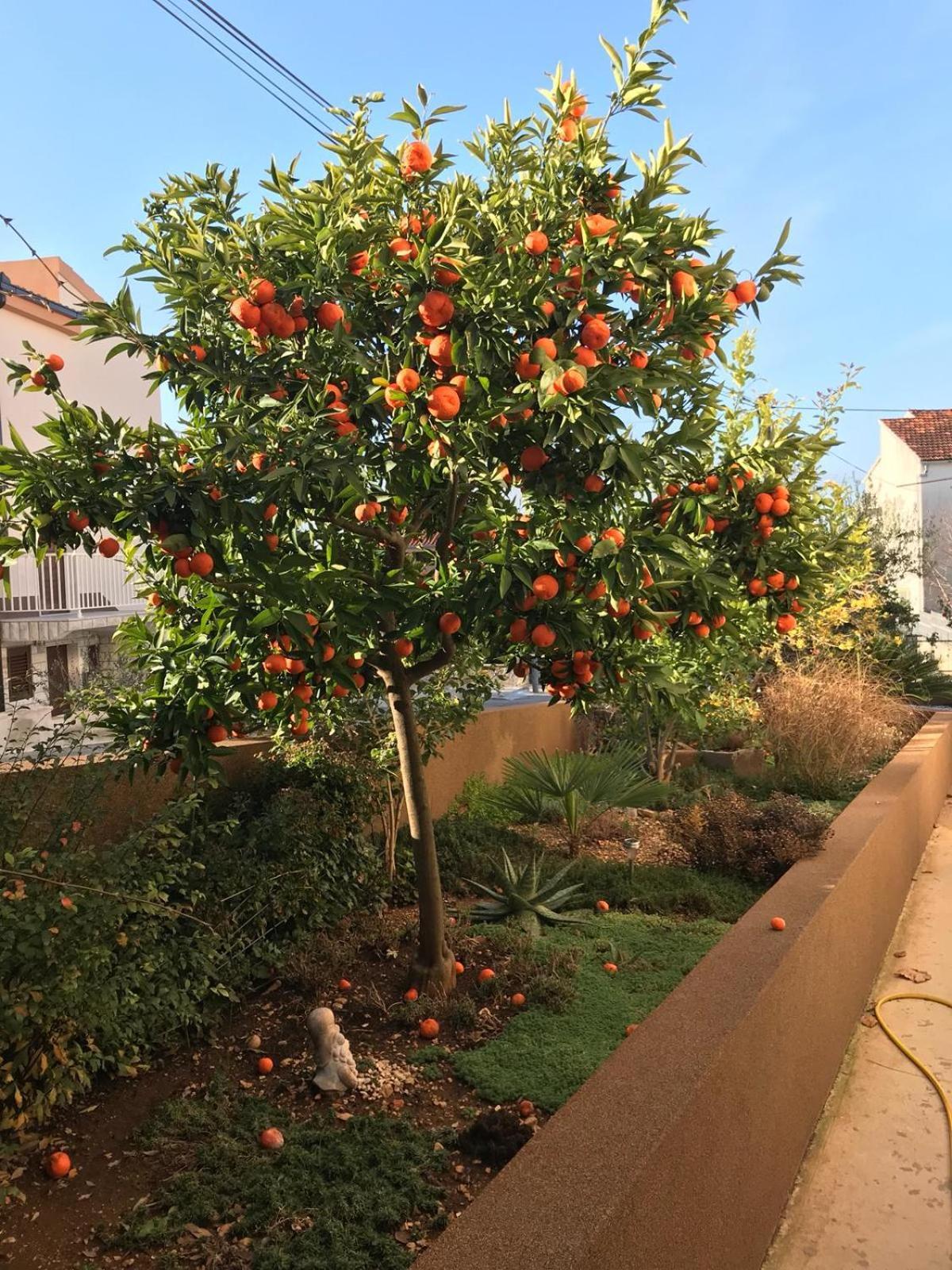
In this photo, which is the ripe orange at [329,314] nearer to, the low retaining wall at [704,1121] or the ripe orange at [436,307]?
the ripe orange at [436,307]

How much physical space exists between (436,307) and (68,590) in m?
12.5

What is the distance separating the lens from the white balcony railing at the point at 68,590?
1359 cm

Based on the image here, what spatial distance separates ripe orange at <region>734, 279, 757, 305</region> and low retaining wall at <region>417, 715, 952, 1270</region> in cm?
223

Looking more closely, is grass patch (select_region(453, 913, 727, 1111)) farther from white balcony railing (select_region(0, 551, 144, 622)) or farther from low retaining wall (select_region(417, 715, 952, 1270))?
white balcony railing (select_region(0, 551, 144, 622))

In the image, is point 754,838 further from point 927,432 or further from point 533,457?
point 927,432

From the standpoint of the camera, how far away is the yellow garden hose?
395cm

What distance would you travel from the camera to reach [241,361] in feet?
12.2

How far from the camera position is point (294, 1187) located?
299 centimetres

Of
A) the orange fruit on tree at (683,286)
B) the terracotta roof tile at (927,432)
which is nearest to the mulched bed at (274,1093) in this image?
the orange fruit on tree at (683,286)

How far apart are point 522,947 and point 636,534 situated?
2.46 metres

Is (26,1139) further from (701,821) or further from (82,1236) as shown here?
(701,821)

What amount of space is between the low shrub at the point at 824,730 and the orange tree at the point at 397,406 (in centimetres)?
560

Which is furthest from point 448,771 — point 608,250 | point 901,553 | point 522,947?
point 901,553

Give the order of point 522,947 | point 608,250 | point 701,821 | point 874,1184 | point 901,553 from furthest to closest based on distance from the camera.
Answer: point 901,553 → point 701,821 → point 522,947 → point 874,1184 → point 608,250
